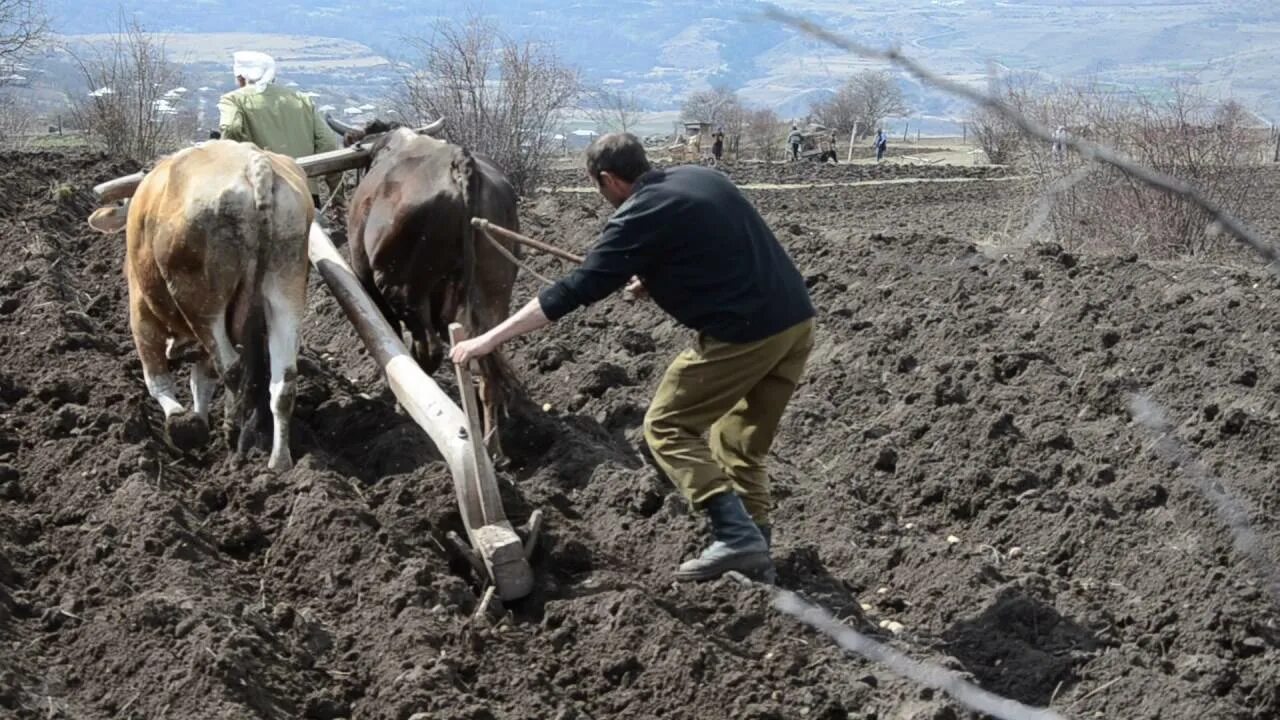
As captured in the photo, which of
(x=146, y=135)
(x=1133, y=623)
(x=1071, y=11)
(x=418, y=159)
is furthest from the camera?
(x=146, y=135)

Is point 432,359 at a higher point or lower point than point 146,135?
higher

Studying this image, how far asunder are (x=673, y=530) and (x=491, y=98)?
52.5 feet

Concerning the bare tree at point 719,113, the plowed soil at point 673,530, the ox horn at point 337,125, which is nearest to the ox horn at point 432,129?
the ox horn at point 337,125

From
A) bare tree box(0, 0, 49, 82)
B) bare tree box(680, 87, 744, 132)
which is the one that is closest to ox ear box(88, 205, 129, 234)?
bare tree box(0, 0, 49, 82)

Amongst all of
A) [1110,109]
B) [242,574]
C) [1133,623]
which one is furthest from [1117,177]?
[242,574]

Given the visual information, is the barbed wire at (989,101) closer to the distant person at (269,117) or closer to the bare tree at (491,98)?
the distant person at (269,117)

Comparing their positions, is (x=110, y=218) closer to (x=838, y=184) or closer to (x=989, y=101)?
(x=989, y=101)

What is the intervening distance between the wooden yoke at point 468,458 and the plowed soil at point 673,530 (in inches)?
6.8

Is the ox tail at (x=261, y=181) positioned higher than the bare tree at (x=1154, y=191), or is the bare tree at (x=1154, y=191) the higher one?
the ox tail at (x=261, y=181)

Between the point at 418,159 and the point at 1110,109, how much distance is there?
11544 millimetres

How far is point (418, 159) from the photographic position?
30.0ft

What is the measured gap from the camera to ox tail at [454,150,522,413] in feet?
28.8

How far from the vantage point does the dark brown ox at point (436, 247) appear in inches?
348

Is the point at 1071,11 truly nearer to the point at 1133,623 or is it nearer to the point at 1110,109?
the point at 1133,623
